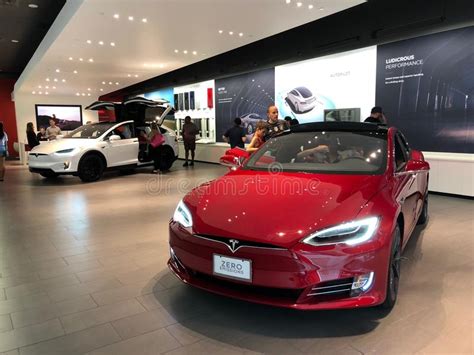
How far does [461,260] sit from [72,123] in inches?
806

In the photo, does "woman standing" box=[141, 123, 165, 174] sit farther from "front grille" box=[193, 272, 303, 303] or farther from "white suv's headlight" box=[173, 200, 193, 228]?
"front grille" box=[193, 272, 303, 303]

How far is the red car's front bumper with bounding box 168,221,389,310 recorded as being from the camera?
78.9 inches

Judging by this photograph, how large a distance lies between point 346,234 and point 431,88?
18.6 ft

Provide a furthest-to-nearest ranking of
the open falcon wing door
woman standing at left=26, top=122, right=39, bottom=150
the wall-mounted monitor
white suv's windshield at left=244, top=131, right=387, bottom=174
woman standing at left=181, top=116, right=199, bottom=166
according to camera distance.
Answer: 1. woman standing at left=181, top=116, right=199, bottom=166
2. woman standing at left=26, top=122, right=39, bottom=150
3. the open falcon wing door
4. the wall-mounted monitor
5. white suv's windshield at left=244, top=131, right=387, bottom=174

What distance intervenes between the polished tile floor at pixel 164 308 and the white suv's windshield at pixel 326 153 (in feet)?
3.28

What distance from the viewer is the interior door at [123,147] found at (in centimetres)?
889

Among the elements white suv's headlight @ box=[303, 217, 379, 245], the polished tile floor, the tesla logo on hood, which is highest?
white suv's headlight @ box=[303, 217, 379, 245]

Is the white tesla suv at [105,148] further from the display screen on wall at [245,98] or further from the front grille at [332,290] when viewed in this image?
the front grille at [332,290]

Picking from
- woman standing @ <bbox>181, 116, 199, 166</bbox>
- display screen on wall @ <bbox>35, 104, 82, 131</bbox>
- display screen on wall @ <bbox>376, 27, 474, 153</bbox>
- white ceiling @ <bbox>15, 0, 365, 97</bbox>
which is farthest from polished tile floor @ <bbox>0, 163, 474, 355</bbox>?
display screen on wall @ <bbox>35, 104, 82, 131</bbox>

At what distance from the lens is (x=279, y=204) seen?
2.31 metres

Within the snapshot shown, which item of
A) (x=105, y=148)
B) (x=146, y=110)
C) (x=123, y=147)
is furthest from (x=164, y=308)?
(x=146, y=110)

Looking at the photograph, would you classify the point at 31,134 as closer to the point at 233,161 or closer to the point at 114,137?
the point at 114,137

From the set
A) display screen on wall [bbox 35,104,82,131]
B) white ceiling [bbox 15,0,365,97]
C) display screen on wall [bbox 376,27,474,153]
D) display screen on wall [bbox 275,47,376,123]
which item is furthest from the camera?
display screen on wall [bbox 35,104,82,131]

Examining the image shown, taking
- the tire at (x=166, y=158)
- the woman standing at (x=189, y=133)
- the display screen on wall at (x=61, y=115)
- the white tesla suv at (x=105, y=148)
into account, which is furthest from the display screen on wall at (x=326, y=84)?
the display screen on wall at (x=61, y=115)
